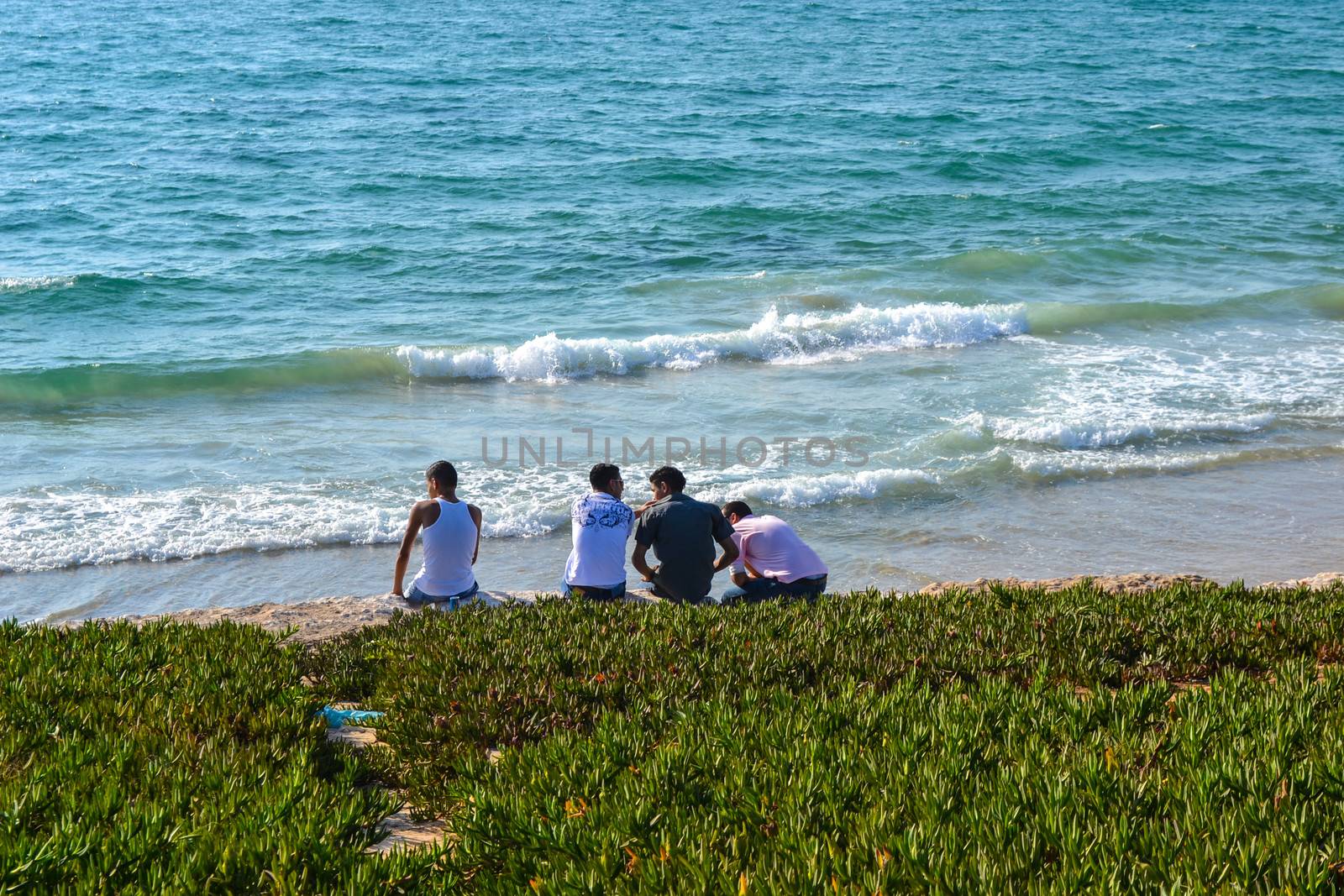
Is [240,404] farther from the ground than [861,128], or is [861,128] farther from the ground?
[861,128]

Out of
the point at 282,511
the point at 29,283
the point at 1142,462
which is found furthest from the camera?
the point at 29,283

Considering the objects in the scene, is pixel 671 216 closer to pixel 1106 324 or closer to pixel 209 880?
pixel 1106 324

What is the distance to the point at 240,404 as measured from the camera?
17.1m

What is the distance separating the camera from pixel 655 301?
74.0 ft

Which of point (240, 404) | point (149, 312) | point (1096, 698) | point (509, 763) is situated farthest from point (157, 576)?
point (149, 312)

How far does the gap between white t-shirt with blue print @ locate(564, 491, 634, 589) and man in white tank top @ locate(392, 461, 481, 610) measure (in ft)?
2.79

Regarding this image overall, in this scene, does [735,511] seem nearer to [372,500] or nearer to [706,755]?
[706,755]

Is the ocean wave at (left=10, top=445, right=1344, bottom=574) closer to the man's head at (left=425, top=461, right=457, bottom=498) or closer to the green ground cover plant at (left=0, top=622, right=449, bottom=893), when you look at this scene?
the man's head at (left=425, top=461, right=457, bottom=498)

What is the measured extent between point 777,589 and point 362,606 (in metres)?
3.41

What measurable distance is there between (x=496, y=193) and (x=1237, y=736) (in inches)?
1083

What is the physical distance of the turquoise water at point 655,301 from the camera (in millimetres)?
12258

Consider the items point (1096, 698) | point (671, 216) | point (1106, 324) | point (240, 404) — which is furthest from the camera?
point (671, 216)

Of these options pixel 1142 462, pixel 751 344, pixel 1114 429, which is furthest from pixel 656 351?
pixel 1142 462

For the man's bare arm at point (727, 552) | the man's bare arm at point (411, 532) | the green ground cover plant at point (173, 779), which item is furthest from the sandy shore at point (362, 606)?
the green ground cover plant at point (173, 779)
